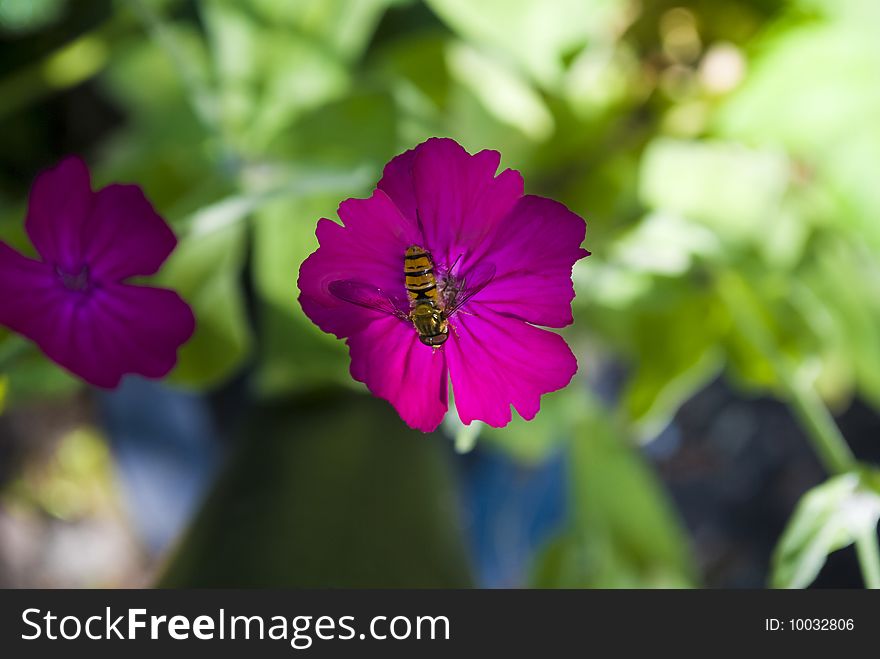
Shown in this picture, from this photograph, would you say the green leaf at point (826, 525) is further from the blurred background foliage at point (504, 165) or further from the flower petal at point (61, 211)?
the flower petal at point (61, 211)

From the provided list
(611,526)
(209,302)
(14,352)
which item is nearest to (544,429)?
(611,526)

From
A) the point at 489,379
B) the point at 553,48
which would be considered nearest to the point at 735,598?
the point at 489,379

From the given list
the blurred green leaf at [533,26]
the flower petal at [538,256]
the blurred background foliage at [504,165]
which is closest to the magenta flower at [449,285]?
the flower petal at [538,256]

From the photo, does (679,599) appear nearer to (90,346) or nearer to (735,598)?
(735,598)

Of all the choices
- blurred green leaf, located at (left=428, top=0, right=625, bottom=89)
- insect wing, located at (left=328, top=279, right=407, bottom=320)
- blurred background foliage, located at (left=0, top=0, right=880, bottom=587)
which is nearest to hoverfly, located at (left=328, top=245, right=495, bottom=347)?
insect wing, located at (left=328, top=279, right=407, bottom=320)

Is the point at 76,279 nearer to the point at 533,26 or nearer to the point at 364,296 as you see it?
the point at 364,296

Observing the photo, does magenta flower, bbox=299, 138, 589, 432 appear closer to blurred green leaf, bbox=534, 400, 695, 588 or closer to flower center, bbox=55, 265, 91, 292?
flower center, bbox=55, 265, 91, 292
